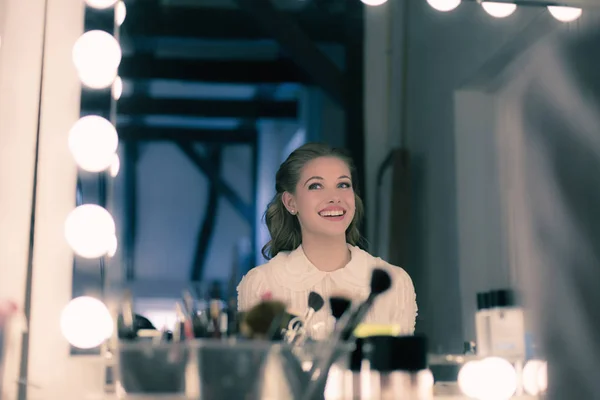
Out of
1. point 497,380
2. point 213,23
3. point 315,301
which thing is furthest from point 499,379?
point 213,23

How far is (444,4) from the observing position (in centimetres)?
104

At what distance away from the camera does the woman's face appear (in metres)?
0.93

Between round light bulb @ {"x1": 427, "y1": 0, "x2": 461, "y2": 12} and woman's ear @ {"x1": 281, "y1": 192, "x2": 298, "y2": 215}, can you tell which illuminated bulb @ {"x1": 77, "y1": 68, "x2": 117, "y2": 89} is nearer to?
woman's ear @ {"x1": 281, "y1": 192, "x2": 298, "y2": 215}

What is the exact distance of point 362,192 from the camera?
974 mm

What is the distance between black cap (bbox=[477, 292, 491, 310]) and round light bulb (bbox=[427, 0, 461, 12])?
17.8 inches

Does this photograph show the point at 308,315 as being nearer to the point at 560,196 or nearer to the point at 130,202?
the point at 130,202

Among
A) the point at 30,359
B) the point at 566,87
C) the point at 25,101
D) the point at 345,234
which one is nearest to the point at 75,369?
the point at 30,359

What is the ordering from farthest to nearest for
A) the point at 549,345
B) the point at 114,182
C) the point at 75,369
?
the point at 549,345 → the point at 114,182 → the point at 75,369

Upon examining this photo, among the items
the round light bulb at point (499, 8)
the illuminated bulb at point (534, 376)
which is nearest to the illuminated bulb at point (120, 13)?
the round light bulb at point (499, 8)

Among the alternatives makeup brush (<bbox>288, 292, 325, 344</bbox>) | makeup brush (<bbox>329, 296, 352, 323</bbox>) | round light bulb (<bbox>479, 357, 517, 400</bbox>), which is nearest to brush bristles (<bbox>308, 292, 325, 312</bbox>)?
makeup brush (<bbox>288, 292, 325, 344</bbox>)

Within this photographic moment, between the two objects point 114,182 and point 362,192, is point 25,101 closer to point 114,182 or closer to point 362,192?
point 114,182

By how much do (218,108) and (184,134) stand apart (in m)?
0.10

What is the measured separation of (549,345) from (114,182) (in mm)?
643

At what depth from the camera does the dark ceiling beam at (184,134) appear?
0.89 m
